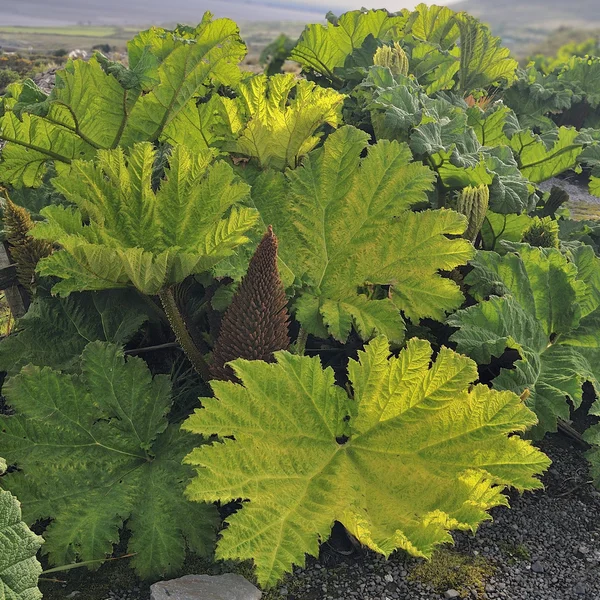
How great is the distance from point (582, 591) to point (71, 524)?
144 cm

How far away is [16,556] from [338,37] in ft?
10.6

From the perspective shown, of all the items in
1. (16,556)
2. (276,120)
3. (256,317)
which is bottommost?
(16,556)

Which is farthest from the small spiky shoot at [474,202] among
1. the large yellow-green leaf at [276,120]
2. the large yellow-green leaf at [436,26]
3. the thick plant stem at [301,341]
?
the large yellow-green leaf at [436,26]

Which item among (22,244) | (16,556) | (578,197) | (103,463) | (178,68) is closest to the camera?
(16,556)

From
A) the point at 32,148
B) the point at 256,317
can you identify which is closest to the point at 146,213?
the point at 256,317

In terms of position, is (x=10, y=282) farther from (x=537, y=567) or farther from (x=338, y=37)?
(x=338, y=37)

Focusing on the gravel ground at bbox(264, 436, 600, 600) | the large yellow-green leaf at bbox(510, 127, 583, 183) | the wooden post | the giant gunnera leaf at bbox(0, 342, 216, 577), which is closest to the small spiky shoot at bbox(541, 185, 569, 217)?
the large yellow-green leaf at bbox(510, 127, 583, 183)

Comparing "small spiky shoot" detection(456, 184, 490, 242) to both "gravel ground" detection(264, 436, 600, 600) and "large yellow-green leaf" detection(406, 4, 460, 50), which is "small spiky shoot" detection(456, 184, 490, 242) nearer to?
"gravel ground" detection(264, 436, 600, 600)

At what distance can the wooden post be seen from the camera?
2307 mm

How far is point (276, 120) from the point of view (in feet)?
7.29

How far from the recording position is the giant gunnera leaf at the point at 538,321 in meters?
1.93

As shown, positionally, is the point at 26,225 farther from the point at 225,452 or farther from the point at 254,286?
the point at 225,452

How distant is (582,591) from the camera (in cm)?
164

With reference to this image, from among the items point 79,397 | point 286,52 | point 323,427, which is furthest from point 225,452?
point 286,52
